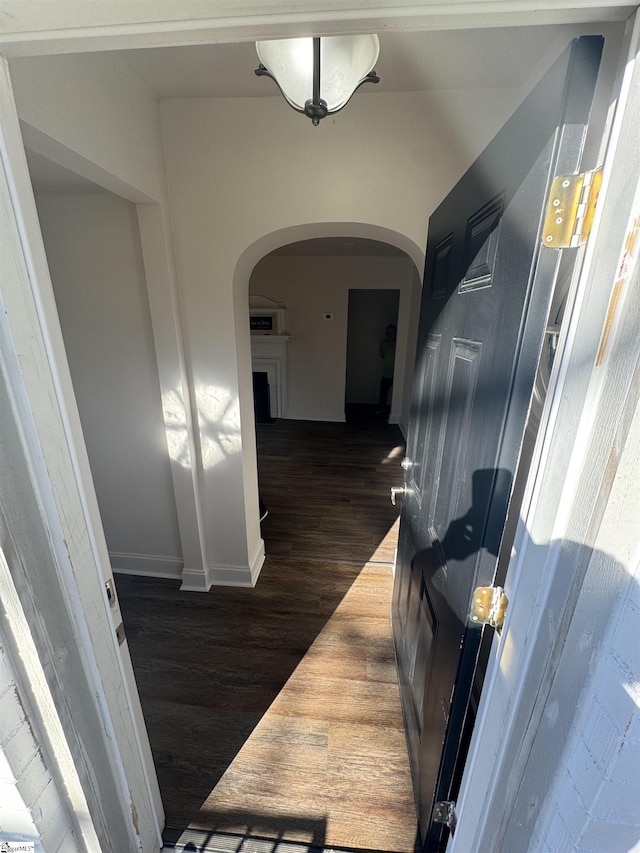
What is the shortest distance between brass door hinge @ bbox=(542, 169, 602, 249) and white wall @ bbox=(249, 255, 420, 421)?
4.58m

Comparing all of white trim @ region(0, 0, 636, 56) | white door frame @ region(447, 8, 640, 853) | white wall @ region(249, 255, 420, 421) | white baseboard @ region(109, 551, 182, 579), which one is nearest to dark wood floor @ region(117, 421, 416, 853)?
white baseboard @ region(109, 551, 182, 579)

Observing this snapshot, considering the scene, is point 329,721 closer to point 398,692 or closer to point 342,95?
point 398,692

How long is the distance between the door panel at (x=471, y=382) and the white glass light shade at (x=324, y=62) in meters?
0.39

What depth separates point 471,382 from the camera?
2.96 ft

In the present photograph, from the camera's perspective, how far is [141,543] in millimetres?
2348

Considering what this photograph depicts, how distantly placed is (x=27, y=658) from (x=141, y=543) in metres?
1.79

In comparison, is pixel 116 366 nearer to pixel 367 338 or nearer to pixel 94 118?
pixel 94 118

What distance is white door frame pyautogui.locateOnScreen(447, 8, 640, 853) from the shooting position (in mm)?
467

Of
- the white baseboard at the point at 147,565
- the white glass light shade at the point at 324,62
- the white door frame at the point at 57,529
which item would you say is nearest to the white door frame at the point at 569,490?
the white glass light shade at the point at 324,62

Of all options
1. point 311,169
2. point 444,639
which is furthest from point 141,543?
point 311,169

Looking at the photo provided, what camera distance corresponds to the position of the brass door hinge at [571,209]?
1.71 ft

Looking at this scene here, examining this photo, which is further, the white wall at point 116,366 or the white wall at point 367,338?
the white wall at point 367,338

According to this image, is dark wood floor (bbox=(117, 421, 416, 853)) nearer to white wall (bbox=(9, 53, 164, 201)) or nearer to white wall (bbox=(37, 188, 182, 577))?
white wall (bbox=(37, 188, 182, 577))

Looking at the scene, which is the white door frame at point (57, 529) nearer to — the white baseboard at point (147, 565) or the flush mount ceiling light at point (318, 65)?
the flush mount ceiling light at point (318, 65)
